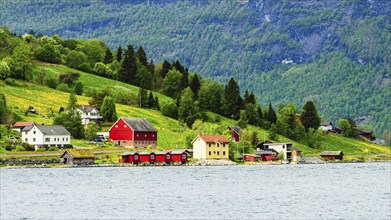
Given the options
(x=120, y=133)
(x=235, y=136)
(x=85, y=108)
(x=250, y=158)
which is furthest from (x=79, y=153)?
(x=235, y=136)

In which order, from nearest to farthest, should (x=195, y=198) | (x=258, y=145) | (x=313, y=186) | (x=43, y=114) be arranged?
1. (x=195, y=198)
2. (x=313, y=186)
3. (x=43, y=114)
4. (x=258, y=145)

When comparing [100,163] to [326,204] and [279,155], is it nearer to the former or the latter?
[279,155]

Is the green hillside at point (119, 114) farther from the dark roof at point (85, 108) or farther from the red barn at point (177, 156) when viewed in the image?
the red barn at point (177, 156)

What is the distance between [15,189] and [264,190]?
24412mm

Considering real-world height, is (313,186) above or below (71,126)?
below

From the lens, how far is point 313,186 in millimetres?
93875

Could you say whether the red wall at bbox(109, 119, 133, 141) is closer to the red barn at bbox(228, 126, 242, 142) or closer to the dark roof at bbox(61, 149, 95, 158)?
the dark roof at bbox(61, 149, 95, 158)

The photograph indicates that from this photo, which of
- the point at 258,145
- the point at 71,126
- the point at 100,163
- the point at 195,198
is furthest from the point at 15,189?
the point at 258,145

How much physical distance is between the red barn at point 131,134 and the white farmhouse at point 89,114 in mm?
8683

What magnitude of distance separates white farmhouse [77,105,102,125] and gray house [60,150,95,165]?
3196cm

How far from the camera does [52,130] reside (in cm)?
15100

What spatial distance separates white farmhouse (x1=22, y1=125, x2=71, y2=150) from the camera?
490 ft

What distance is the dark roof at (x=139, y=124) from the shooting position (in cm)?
16875

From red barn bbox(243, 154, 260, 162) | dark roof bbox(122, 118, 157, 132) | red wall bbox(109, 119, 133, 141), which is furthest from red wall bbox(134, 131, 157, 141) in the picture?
red barn bbox(243, 154, 260, 162)
